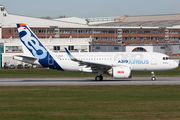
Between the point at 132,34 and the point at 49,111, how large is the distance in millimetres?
122978

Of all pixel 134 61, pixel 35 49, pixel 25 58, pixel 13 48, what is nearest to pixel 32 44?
pixel 35 49

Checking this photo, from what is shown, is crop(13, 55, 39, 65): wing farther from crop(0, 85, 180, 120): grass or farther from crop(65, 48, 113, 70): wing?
crop(0, 85, 180, 120): grass

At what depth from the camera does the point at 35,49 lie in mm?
40438

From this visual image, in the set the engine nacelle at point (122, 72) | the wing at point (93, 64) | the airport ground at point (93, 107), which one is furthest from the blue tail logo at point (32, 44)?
the airport ground at point (93, 107)

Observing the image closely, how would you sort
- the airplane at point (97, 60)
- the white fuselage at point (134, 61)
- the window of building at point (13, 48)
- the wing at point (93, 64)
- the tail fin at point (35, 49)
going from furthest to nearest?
the window of building at point (13, 48)
the tail fin at point (35, 49)
the white fuselage at point (134, 61)
the airplane at point (97, 60)
the wing at point (93, 64)

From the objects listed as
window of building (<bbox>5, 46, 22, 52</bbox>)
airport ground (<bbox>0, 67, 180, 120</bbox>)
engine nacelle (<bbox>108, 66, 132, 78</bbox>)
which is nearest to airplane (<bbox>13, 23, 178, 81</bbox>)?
engine nacelle (<bbox>108, 66, 132, 78</bbox>)

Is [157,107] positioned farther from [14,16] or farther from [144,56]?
[14,16]

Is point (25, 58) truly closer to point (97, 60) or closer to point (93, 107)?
point (97, 60)

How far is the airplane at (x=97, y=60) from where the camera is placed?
38.3 meters

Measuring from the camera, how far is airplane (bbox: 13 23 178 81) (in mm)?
38312

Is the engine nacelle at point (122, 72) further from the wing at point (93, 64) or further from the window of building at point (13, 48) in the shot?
the window of building at point (13, 48)

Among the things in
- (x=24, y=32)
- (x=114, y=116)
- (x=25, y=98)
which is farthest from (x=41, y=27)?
(x=114, y=116)

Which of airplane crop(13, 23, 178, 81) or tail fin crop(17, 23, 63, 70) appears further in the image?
tail fin crop(17, 23, 63, 70)

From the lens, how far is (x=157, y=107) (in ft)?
61.6
